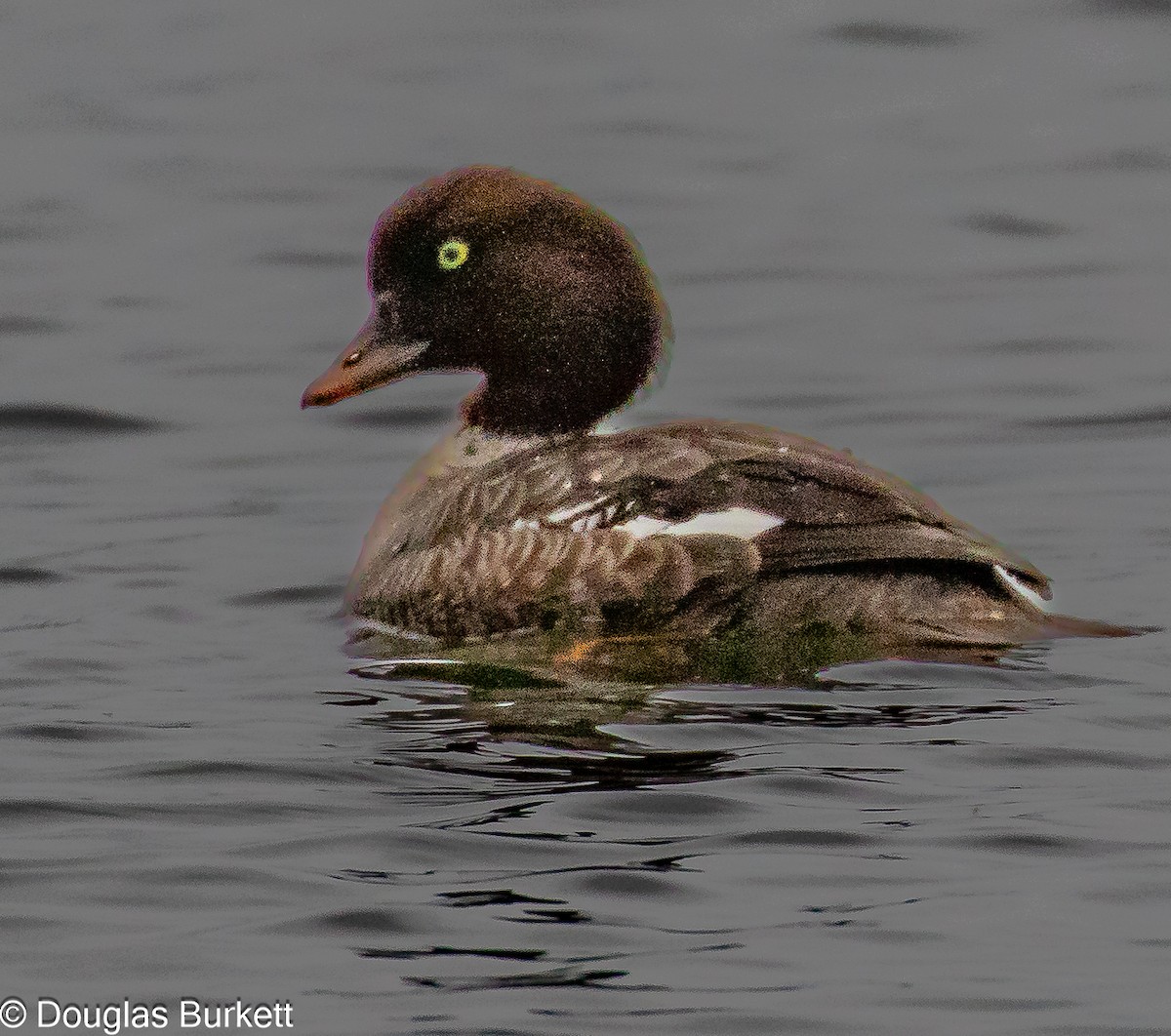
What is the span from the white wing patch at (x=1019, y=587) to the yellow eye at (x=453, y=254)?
2.46m

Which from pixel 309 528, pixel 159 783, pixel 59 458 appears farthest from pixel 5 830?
pixel 59 458

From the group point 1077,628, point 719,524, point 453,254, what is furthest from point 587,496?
point 1077,628

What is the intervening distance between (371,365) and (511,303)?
0.62 meters

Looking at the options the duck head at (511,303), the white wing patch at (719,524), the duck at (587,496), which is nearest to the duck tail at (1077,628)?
the duck at (587,496)

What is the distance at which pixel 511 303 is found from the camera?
10500mm

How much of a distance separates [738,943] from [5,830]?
2.26m

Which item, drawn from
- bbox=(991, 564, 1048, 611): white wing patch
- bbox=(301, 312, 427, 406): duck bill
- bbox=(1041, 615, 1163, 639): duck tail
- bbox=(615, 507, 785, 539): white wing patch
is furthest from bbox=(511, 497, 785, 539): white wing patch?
bbox=(301, 312, 427, 406): duck bill

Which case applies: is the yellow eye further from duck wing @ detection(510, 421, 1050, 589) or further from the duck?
duck wing @ detection(510, 421, 1050, 589)

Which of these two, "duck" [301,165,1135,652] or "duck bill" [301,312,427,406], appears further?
"duck bill" [301,312,427,406]

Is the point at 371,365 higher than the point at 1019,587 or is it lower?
higher

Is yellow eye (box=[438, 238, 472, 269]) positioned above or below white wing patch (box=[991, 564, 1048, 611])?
above

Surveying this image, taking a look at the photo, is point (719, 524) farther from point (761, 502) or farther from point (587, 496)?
point (587, 496)

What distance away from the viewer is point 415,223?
10492 mm

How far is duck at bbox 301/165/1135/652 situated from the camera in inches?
364
